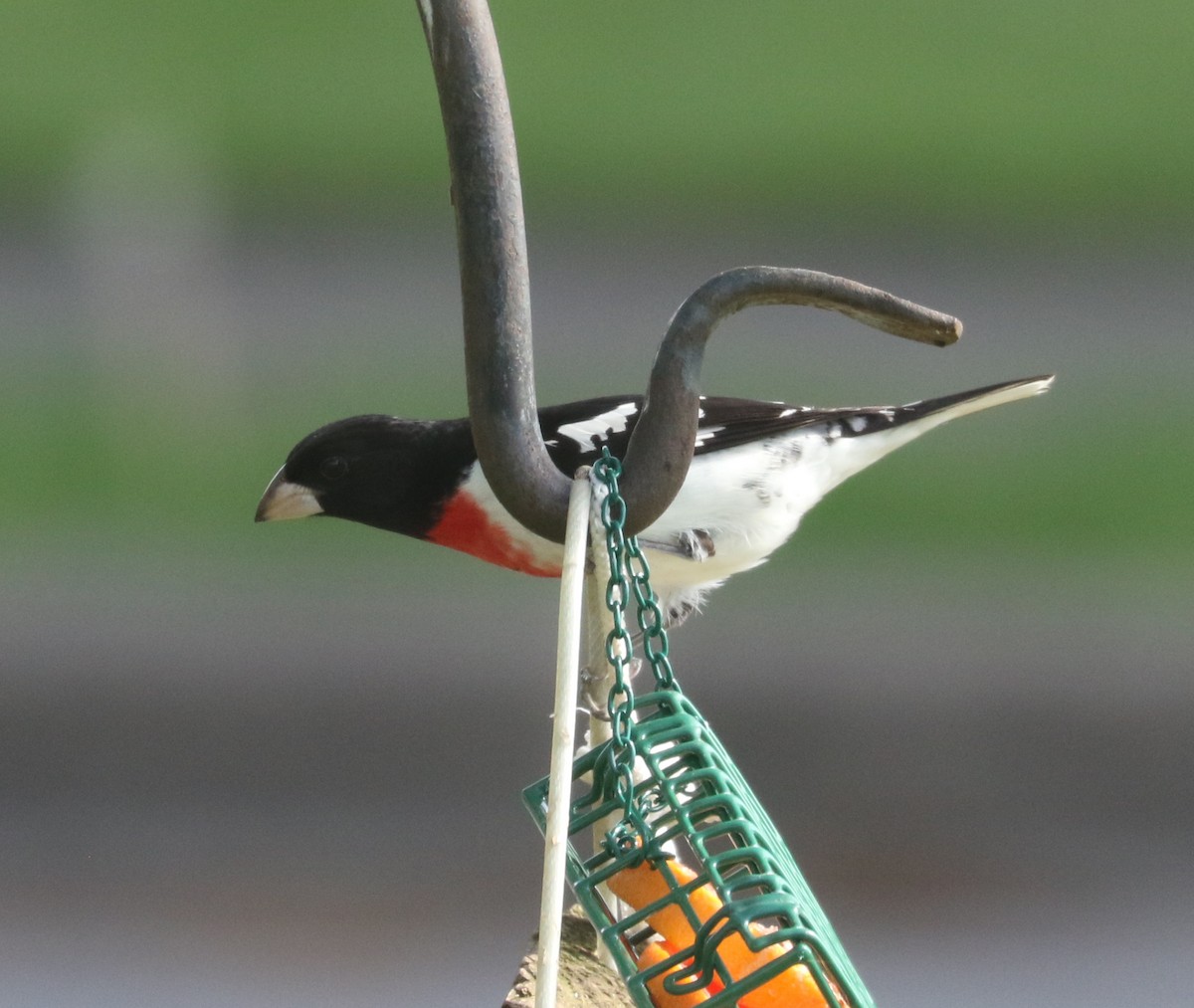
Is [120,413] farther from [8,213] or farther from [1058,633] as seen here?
[1058,633]

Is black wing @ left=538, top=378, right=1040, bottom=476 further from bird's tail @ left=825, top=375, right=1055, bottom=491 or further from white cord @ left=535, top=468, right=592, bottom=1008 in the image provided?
white cord @ left=535, top=468, right=592, bottom=1008

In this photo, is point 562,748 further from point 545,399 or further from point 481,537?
point 545,399

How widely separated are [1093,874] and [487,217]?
488 centimetres

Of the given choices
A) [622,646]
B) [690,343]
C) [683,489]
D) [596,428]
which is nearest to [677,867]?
[622,646]

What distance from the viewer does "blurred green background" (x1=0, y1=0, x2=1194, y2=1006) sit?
571 centimetres

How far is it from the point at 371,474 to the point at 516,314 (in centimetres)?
116

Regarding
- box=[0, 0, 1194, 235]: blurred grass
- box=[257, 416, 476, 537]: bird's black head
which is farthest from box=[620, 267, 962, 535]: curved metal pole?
box=[0, 0, 1194, 235]: blurred grass

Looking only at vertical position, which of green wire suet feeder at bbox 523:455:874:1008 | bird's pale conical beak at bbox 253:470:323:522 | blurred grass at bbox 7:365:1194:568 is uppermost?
blurred grass at bbox 7:365:1194:568

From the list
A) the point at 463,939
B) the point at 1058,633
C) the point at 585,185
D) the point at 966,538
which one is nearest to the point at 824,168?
the point at 585,185

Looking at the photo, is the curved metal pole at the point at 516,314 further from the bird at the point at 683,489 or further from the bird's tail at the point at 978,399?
the bird's tail at the point at 978,399

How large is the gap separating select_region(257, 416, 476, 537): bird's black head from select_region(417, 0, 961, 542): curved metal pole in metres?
1.07

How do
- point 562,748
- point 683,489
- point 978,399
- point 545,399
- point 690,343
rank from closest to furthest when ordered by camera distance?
point 562,748, point 690,343, point 683,489, point 978,399, point 545,399

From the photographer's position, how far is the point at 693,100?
8.29m

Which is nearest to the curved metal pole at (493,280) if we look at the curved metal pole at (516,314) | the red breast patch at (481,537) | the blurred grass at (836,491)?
the curved metal pole at (516,314)
